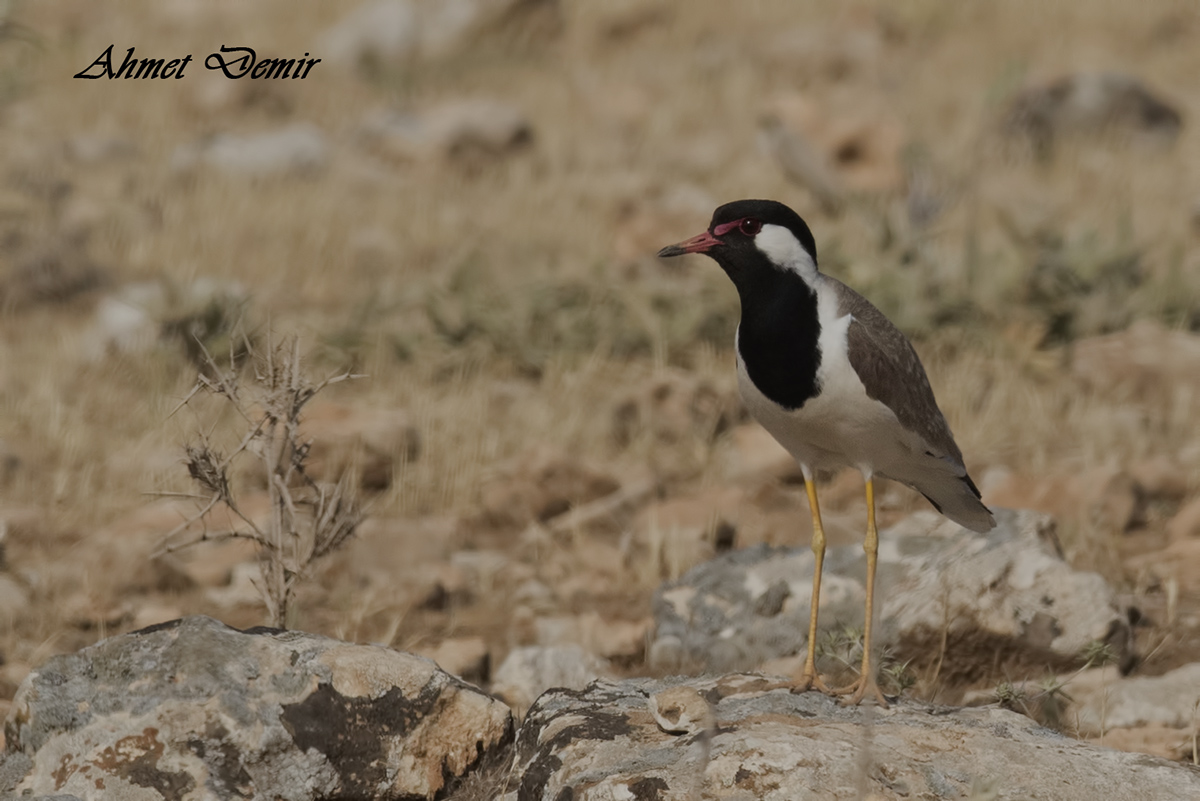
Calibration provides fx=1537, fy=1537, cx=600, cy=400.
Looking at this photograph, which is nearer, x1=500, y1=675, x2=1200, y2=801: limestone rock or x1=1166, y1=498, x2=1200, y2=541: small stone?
x1=500, y1=675, x2=1200, y2=801: limestone rock

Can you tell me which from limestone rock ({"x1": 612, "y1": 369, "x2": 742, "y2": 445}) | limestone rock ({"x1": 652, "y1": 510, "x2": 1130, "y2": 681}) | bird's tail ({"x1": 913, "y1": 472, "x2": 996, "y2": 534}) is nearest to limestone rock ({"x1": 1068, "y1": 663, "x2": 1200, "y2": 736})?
limestone rock ({"x1": 652, "y1": 510, "x2": 1130, "y2": 681})

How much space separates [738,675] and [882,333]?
3.85 feet

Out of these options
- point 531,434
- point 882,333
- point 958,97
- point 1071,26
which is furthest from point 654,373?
point 1071,26

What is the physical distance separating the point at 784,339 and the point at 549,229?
6.26 m

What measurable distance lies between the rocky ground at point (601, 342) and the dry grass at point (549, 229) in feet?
0.12

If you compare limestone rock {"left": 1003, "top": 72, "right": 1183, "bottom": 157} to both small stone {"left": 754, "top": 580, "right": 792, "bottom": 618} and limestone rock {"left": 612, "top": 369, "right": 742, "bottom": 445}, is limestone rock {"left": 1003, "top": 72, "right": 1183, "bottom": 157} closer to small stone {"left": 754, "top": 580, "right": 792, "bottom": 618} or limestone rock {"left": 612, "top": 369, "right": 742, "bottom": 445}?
limestone rock {"left": 612, "top": 369, "right": 742, "bottom": 445}

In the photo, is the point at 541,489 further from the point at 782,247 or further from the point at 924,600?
the point at 782,247

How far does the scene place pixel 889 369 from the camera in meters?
4.63

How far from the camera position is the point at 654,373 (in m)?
8.27

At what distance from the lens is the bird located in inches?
178

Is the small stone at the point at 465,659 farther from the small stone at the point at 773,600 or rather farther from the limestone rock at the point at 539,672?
the small stone at the point at 773,600

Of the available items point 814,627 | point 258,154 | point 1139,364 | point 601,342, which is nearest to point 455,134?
point 258,154

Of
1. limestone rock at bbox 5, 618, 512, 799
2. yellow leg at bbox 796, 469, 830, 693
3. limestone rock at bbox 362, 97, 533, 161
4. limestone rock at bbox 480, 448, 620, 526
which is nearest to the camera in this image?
limestone rock at bbox 5, 618, 512, 799

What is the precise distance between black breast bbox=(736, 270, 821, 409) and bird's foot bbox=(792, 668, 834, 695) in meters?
0.78
